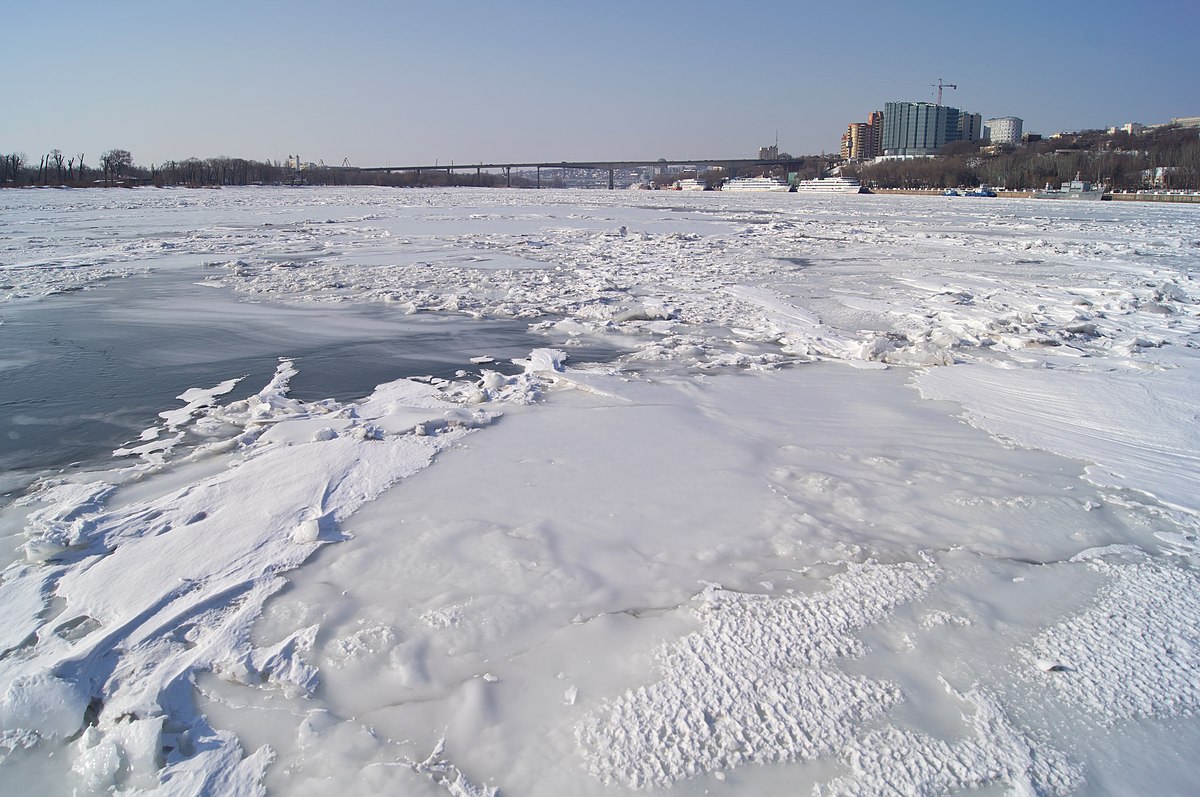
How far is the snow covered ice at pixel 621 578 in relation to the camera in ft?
6.86

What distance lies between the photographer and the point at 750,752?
208cm

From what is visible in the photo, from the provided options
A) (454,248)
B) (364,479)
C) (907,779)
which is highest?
(454,248)

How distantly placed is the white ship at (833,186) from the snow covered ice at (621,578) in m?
93.1

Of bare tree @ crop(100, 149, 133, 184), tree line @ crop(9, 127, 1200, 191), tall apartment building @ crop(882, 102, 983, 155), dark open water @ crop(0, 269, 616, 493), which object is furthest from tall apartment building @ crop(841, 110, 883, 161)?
dark open water @ crop(0, 269, 616, 493)

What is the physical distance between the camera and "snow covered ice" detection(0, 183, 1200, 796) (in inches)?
82.3

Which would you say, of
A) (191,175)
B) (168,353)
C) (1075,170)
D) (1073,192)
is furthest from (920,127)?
(168,353)

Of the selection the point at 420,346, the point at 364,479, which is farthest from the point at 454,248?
the point at 364,479

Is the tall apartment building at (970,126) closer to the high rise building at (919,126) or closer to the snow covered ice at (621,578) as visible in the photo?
the high rise building at (919,126)

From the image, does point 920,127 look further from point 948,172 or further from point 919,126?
point 948,172

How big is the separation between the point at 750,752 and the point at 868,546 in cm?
149

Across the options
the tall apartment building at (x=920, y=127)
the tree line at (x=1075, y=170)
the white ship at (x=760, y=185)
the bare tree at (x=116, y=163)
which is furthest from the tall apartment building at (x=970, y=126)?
the bare tree at (x=116, y=163)

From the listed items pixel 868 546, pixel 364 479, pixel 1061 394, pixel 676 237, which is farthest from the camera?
pixel 676 237

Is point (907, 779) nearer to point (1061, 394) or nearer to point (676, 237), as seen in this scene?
point (1061, 394)

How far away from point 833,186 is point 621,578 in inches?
3981
